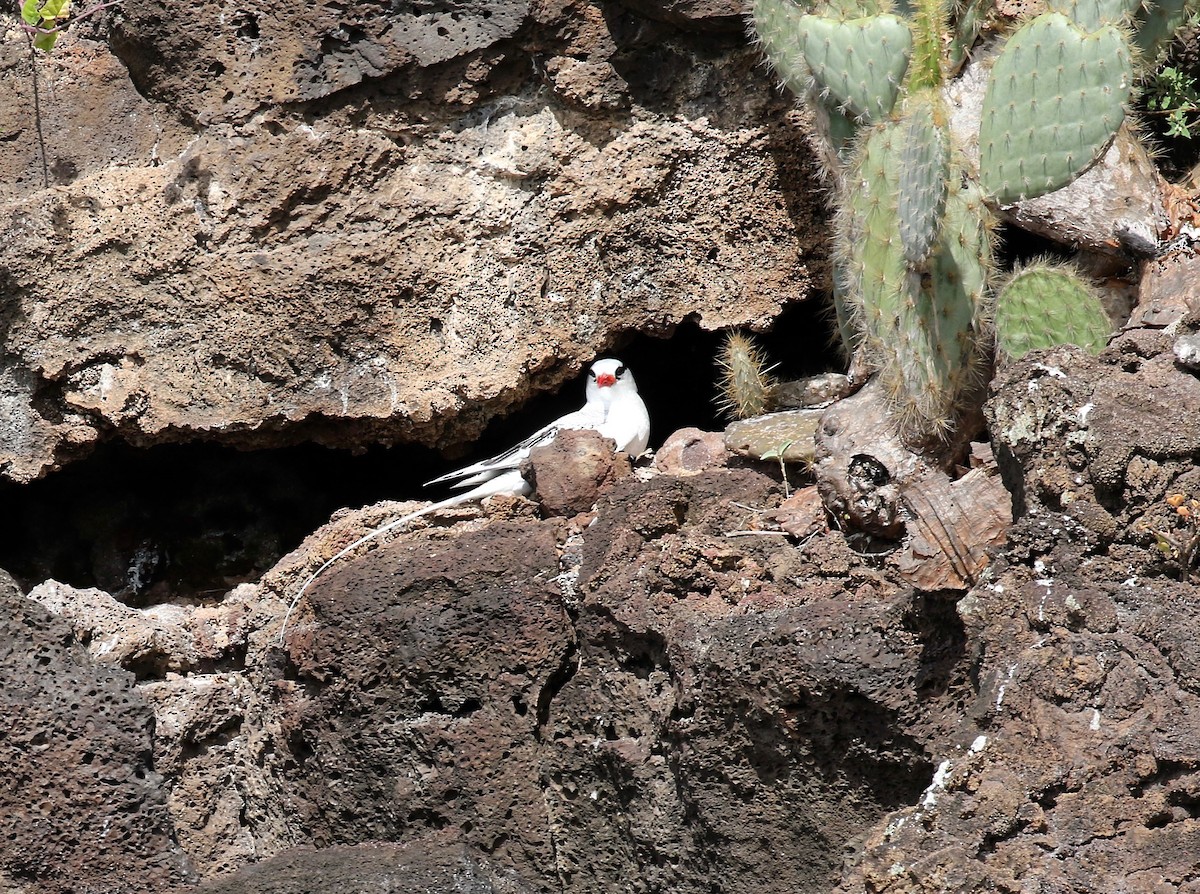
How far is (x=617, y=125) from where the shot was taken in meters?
5.03

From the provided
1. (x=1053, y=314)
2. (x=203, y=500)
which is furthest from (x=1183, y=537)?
(x=203, y=500)

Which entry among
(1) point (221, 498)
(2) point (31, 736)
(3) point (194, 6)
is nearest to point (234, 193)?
(3) point (194, 6)

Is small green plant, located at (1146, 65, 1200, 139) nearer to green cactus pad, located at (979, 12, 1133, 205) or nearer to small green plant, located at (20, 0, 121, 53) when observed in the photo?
green cactus pad, located at (979, 12, 1133, 205)

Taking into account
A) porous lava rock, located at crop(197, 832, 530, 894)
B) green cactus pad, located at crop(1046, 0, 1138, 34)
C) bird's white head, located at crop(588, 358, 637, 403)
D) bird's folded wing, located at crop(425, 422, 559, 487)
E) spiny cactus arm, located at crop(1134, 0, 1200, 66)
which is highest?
green cactus pad, located at crop(1046, 0, 1138, 34)

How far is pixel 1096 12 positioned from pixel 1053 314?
29.7 inches

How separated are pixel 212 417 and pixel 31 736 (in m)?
1.41

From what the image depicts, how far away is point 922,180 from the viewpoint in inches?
146

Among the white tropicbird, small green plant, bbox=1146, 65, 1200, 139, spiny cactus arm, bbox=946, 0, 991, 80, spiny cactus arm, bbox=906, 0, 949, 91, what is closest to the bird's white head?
the white tropicbird

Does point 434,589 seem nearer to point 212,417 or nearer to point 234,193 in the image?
point 212,417

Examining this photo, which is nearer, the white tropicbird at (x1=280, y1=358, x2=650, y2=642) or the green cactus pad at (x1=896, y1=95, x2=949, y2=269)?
the green cactus pad at (x1=896, y1=95, x2=949, y2=269)

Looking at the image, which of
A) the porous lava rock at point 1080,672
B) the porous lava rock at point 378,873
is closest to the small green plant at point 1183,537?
the porous lava rock at point 1080,672

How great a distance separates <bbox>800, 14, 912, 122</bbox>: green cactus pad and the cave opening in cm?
126

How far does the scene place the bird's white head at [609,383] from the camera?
516cm

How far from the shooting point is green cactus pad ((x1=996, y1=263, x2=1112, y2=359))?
3.76 metres
